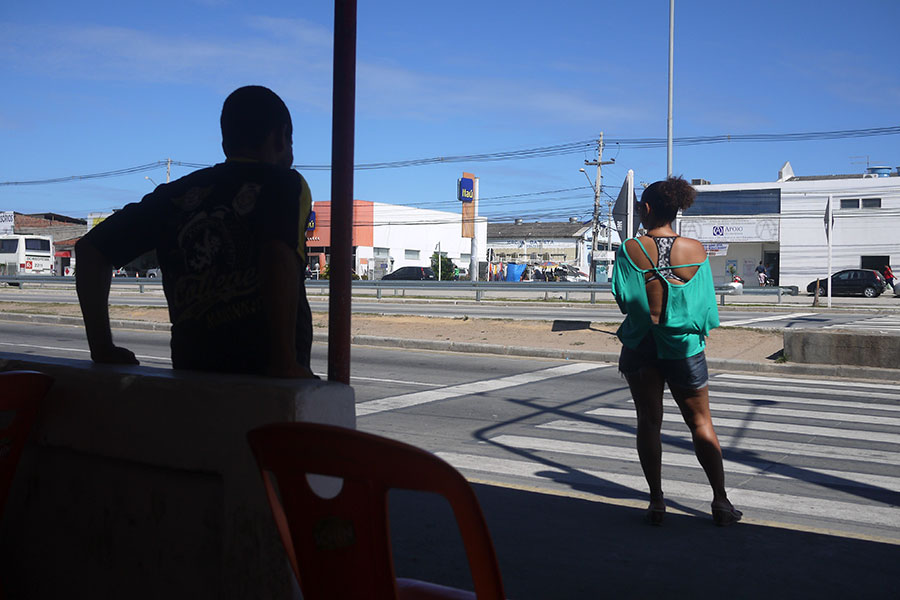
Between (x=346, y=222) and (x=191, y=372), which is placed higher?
(x=346, y=222)

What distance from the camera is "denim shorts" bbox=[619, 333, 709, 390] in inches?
170

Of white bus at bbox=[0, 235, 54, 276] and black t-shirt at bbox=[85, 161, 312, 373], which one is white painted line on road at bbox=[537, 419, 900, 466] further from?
white bus at bbox=[0, 235, 54, 276]

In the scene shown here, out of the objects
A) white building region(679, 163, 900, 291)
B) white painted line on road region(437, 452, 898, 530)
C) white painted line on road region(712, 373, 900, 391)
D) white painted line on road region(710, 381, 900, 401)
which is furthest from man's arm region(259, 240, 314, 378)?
white building region(679, 163, 900, 291)

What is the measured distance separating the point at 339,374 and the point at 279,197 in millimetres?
612

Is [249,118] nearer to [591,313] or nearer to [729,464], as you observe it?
[729,464]

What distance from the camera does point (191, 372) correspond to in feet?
8.18

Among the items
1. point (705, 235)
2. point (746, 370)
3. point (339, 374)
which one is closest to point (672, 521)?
point (339, 374)

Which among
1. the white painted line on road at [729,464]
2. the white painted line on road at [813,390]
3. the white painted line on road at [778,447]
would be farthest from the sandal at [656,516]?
the white painted line on road at [813,390]

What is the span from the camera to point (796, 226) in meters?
51.8

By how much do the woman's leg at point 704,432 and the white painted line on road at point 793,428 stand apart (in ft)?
11.4

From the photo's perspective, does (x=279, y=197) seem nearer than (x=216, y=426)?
No

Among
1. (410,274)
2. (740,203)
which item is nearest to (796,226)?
(740,203)

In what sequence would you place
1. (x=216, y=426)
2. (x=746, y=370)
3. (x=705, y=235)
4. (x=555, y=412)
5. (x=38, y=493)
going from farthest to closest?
(x=705, y=235) < (x=746, y=370) < (x=555, y=412) < (x=38, y=493) < (x=216, y=426)

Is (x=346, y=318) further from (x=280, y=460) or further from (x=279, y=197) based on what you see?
(x=280, y=460)
